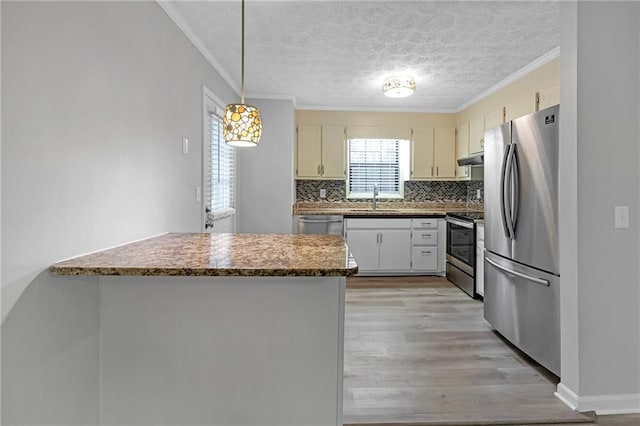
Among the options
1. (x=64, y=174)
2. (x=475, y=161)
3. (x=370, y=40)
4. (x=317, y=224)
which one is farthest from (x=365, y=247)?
(x=64, y=174)

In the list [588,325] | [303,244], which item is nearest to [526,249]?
[588,325]

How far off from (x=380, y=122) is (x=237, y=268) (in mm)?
4643

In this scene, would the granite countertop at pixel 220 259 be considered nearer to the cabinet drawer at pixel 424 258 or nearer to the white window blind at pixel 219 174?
the white window blind at pixel 219 174

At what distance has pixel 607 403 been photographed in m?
2.03

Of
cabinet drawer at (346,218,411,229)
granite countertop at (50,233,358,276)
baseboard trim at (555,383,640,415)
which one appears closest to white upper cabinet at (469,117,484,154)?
cabinet drawer at (346,218,411,229)

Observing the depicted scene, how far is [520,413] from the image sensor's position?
2.00 m

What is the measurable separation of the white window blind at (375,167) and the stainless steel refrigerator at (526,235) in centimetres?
271

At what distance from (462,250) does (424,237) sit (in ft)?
2.49

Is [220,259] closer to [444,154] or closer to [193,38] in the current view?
[193,38]

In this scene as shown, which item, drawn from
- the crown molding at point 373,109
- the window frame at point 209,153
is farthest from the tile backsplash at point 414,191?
the window frame at point 209,153

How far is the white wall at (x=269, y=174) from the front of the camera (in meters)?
4.86

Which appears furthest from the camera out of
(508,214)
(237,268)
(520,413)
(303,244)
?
(508,214)

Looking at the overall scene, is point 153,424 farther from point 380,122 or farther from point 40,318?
point 380,122

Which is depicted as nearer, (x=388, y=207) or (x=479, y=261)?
(x=479, y=261)
